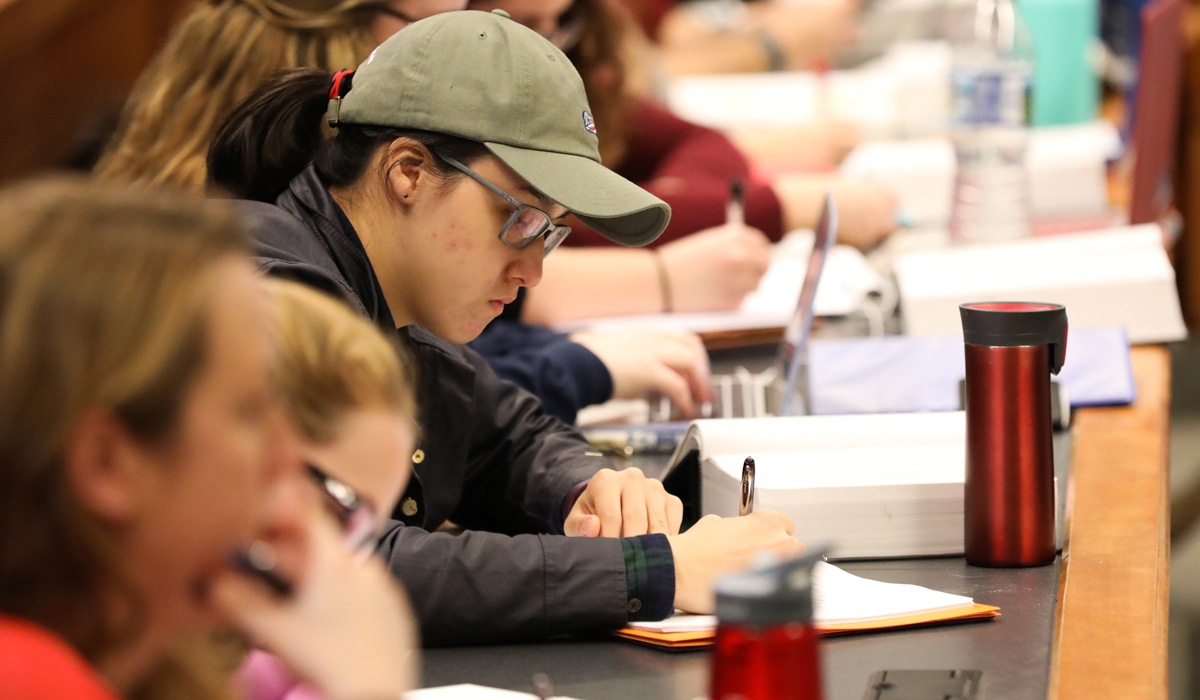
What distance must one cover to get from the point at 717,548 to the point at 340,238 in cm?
42

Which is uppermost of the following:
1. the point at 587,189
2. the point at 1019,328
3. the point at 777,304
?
the point at 587,189

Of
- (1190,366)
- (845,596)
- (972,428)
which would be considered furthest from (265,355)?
(1190,366)

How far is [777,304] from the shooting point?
Answer: 6.83 feet

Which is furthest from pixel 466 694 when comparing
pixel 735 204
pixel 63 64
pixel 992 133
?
pixel 63 64

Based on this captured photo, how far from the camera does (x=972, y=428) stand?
1134 mm

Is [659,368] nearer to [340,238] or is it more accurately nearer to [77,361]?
[340,238]

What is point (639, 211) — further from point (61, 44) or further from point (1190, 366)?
point (1190, 366)

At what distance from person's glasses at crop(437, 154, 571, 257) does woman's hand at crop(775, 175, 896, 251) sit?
4.11 feet


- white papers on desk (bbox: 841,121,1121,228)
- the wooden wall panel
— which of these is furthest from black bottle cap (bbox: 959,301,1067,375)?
the wooden wall panel

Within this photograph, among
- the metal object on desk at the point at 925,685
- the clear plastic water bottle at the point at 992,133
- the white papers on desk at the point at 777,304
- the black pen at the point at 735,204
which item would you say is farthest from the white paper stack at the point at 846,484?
the clear plastic water bottle at the point at 992,133

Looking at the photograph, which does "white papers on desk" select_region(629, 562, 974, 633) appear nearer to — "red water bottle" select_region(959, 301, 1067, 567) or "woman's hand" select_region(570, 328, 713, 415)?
"red water bottle" select_region(959, 301, 1067, 567)

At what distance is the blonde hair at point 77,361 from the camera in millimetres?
527

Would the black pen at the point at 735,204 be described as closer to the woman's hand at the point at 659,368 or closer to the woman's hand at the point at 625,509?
the woman's hand at the point at 659,368

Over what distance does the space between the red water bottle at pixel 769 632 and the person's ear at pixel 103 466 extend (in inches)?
9.6
